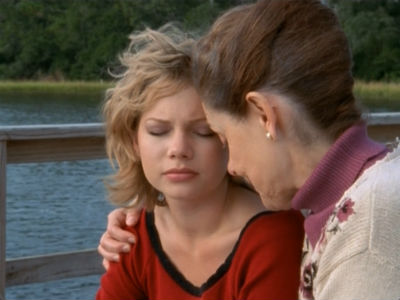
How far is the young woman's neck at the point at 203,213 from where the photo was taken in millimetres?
1755

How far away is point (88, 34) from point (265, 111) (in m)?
11.9

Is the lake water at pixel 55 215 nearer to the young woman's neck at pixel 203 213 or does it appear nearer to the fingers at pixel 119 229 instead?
the fingers at pixel 119 229

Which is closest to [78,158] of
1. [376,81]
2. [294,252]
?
[294,252]

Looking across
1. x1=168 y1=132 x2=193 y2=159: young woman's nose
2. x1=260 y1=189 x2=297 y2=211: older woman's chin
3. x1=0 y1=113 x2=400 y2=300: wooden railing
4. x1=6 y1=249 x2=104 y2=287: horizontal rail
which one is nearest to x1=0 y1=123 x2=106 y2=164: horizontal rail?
x1=0 y1=113 x2=400 y2=300: wooden railing

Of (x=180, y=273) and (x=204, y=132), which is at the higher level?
(x=204, y=132)

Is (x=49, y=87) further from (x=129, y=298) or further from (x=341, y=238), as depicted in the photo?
(x=341, y=238)

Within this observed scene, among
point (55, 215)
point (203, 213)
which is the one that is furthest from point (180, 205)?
point (55, 215)

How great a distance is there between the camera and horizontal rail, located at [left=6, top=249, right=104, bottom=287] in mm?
2957

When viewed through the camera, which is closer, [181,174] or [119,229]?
[181,174]

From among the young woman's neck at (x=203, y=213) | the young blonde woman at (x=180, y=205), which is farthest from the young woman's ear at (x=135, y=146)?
the young woman's neck at (x=203, y=213)

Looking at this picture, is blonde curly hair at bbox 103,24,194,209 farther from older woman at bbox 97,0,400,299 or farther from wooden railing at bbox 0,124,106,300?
wooden railing at bbox 0,124,106,300

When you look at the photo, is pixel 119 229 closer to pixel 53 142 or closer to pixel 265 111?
pixel 265 111

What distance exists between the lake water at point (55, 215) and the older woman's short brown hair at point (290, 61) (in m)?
2.47

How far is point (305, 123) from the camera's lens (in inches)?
45.9
